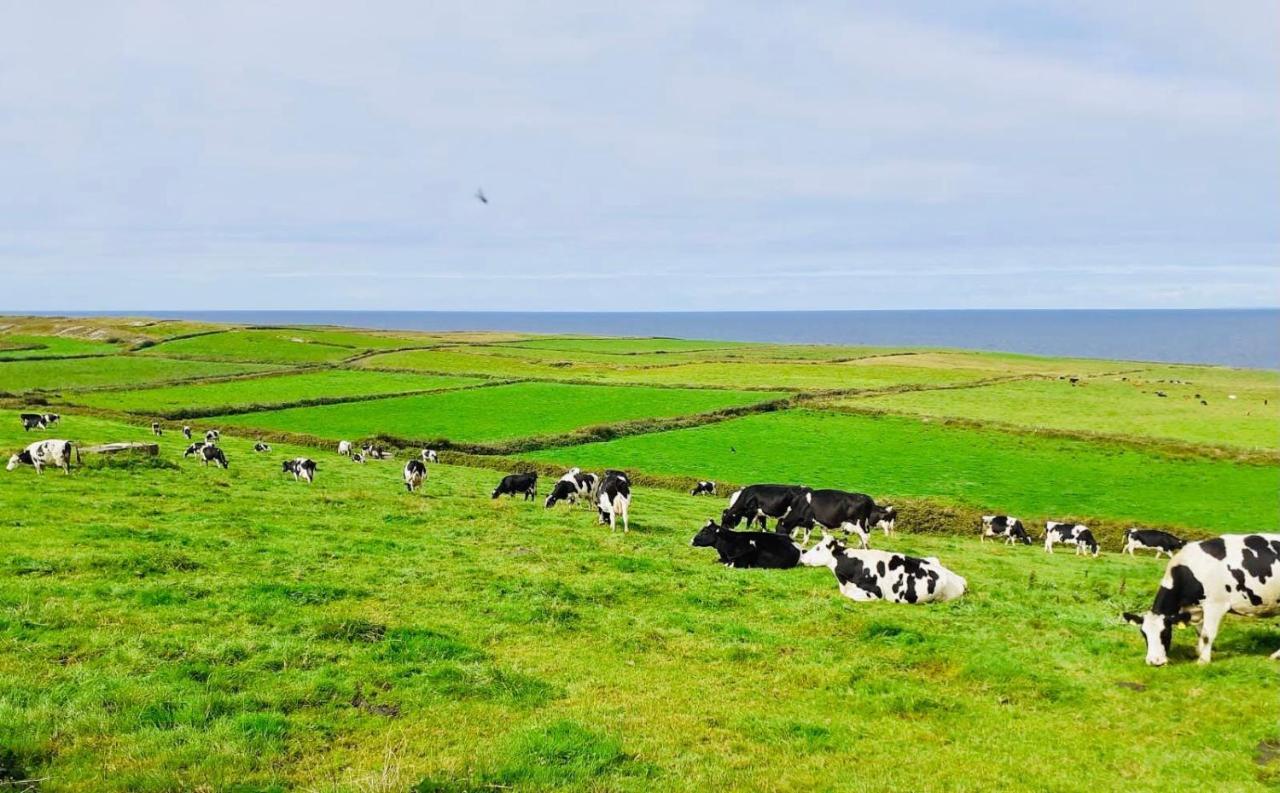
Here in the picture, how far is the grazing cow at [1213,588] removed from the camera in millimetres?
12945

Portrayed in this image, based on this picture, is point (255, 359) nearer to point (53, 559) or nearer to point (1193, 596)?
point (53, 559)

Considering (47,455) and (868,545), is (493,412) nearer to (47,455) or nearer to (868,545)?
(47,455)

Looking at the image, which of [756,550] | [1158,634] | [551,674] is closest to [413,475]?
[756,550]

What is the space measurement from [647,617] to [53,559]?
11.9 m

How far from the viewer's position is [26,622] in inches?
481

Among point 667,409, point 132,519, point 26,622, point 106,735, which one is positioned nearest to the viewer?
point 106,735

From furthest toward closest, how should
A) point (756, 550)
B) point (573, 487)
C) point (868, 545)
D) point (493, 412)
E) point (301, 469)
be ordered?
1. point (493, 412)
2. point (301, 469)
3. point (573, 487)
4. point (868, 545)
5. point (756, 550)

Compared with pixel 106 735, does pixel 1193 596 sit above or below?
above

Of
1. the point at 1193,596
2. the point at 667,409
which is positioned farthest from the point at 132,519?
the point at 667,409

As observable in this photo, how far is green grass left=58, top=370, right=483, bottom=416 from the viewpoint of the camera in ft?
192

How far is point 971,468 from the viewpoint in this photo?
42.4m

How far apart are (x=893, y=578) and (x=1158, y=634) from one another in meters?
5.34

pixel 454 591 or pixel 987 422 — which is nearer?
pixel 454 591

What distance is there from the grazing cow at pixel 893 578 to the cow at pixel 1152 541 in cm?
1534
